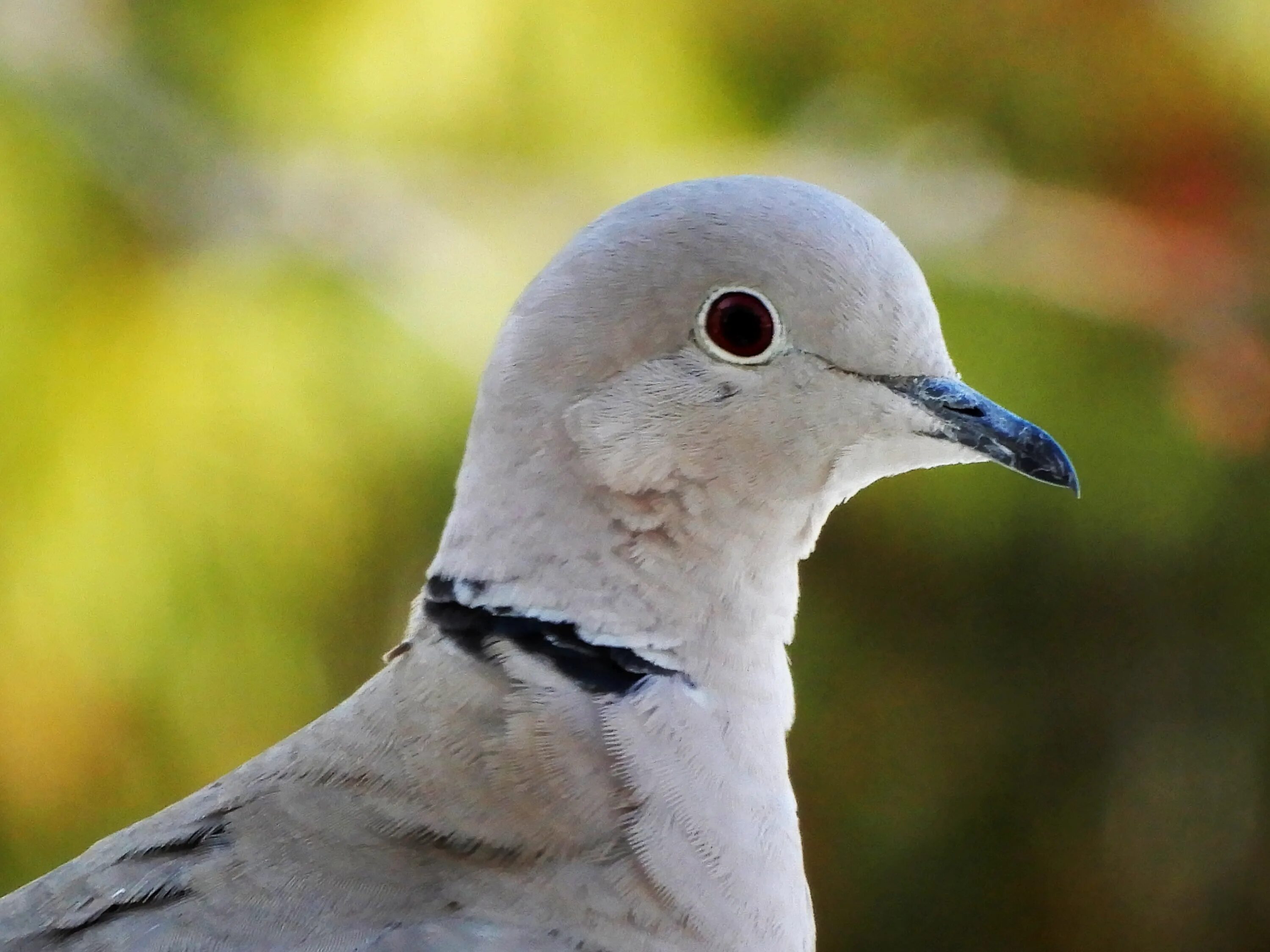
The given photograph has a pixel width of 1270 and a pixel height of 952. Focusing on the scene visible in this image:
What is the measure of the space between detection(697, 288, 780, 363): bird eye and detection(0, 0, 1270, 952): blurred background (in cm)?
97

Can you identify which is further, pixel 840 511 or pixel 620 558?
pixel 840 511

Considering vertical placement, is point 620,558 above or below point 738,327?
below

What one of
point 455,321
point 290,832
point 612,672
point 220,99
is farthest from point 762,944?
point 220,99

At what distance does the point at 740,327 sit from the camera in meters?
0.95

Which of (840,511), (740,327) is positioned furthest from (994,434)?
(840,511)

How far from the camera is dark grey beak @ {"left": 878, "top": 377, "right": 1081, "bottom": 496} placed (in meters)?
0.91

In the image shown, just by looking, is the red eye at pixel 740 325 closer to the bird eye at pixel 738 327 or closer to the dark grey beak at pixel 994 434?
the bird eye at pixel 738 327

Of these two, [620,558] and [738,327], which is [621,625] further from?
[738,327]

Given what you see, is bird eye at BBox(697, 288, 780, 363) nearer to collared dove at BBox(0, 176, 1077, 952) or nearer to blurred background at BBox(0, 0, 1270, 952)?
collared dove at BBox(0, 176, 1077, 952)

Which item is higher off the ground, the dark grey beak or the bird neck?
the dark grey beak

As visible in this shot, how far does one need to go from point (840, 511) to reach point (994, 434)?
1.15 meters

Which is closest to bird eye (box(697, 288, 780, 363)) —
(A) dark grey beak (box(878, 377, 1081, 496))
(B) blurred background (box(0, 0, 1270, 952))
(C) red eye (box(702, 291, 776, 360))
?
(C) red eye (box(702, 291, 776, 360))

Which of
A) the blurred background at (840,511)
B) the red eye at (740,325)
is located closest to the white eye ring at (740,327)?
the red eye at (740,325)

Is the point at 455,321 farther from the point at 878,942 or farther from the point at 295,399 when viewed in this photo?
the point at 878,942
